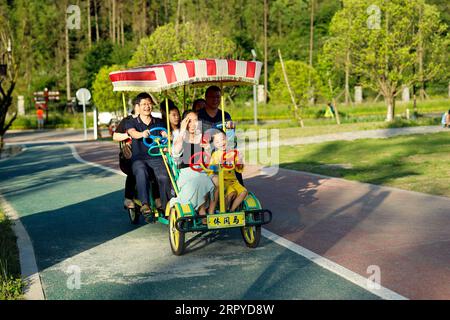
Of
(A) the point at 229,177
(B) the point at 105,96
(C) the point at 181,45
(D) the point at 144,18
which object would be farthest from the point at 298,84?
(D) the point at 144,18

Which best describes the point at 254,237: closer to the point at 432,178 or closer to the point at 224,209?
the point at 224,209

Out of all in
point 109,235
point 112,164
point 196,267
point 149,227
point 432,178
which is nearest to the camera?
point 196,267

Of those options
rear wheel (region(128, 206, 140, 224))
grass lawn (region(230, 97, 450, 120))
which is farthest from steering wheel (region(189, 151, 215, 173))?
grass lawn (region(230, 97, 450, 120))

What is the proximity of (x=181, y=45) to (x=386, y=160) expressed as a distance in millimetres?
20281

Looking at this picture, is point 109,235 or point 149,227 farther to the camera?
point 149,227

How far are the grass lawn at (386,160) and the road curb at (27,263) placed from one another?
23.4ft

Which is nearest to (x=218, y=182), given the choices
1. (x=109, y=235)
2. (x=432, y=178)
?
(x=109, y=235)

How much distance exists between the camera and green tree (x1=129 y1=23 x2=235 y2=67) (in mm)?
34875

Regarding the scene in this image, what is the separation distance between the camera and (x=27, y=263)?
24.5 feet

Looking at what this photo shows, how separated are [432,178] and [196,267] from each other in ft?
26.6

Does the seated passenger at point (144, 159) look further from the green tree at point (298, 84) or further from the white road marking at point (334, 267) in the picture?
the green tree at point (298, 84)

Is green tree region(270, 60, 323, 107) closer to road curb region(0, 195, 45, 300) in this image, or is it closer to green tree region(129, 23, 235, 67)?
green tree region(129, 23, 235, 67)

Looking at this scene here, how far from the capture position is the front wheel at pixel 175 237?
7.70 m

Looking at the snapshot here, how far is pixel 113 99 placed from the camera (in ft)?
179
